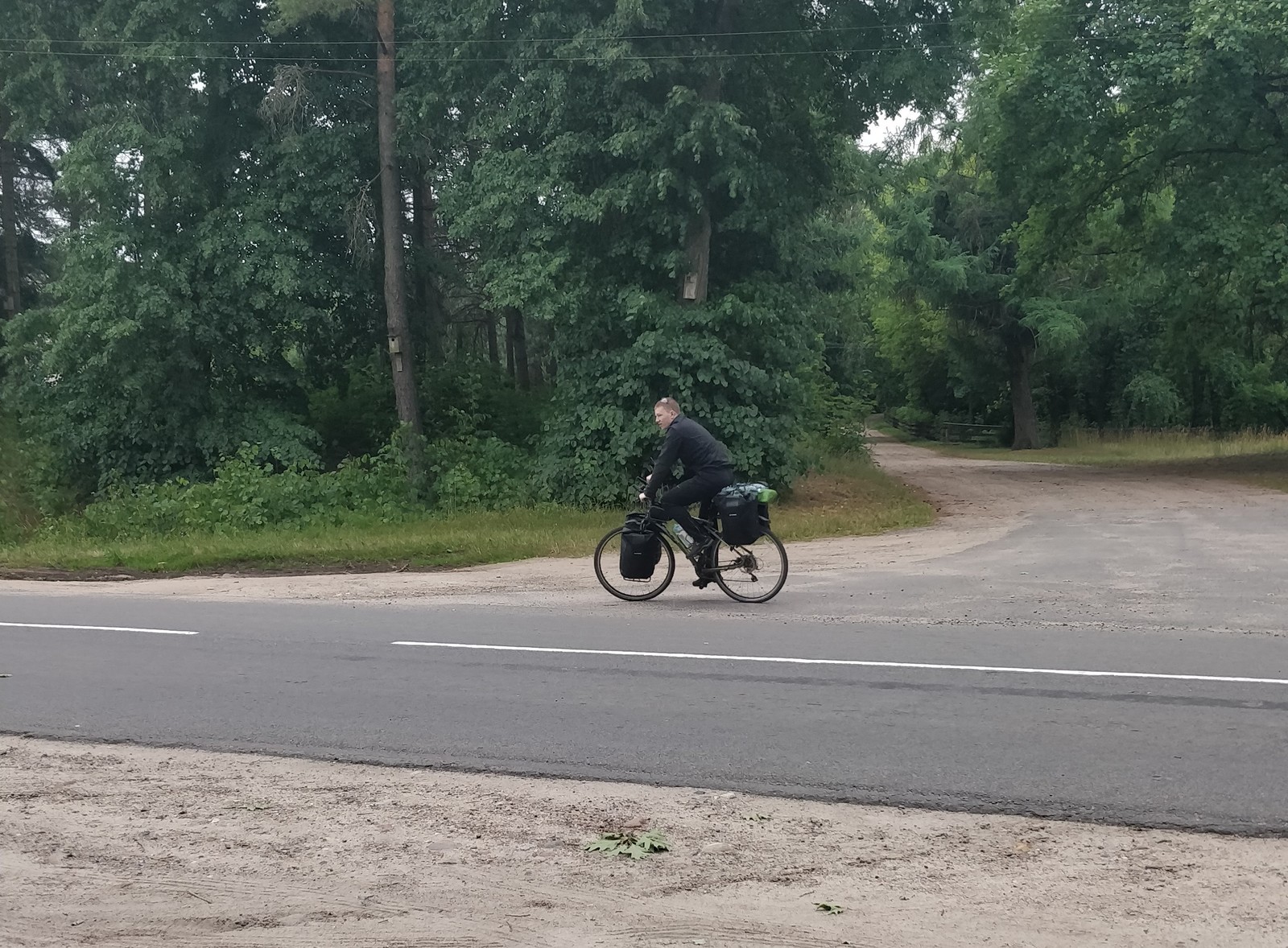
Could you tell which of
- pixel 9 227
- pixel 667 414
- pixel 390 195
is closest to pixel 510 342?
pixel 390 195

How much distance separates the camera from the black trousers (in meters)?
12.0

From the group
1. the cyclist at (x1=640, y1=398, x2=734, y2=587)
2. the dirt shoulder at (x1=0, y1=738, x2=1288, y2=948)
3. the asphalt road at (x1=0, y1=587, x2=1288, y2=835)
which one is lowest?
the dirt shoulder at (x1=0, y1=738, x2=1288, y2=948)

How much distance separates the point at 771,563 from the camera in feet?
40.5

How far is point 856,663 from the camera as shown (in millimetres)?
9023

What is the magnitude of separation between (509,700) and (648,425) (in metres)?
15.1

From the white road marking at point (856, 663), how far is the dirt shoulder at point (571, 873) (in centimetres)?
315

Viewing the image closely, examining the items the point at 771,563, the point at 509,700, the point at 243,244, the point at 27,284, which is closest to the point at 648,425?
the point at 243,244

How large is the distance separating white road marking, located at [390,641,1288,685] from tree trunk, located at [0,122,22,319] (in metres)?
28.3

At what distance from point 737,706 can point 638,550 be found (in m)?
4.56

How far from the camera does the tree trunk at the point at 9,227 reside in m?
33.9

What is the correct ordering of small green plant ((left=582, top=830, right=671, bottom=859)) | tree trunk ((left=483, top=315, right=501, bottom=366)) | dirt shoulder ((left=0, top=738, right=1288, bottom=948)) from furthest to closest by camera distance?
tree trunk ((left=483, top=315, right=501, bottom=366)), small green plant ((left=582, top=830, right=671, bottom=859)), dirt shoulder ((left=0, top=738, right=1288, bottom=948))

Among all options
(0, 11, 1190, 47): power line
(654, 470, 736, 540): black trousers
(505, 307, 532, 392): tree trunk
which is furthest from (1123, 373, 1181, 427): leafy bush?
(654, 470, 736, 540): black trousers

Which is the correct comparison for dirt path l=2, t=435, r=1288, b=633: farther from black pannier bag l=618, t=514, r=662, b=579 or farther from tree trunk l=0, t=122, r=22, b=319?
tree trunk l=0, t=122, r=22, b=319

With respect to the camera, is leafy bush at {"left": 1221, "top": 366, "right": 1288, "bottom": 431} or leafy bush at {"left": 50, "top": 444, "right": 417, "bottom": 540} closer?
leafy bush at {"left": 50, "top": 444, "right": 417, "bottom": 540}
